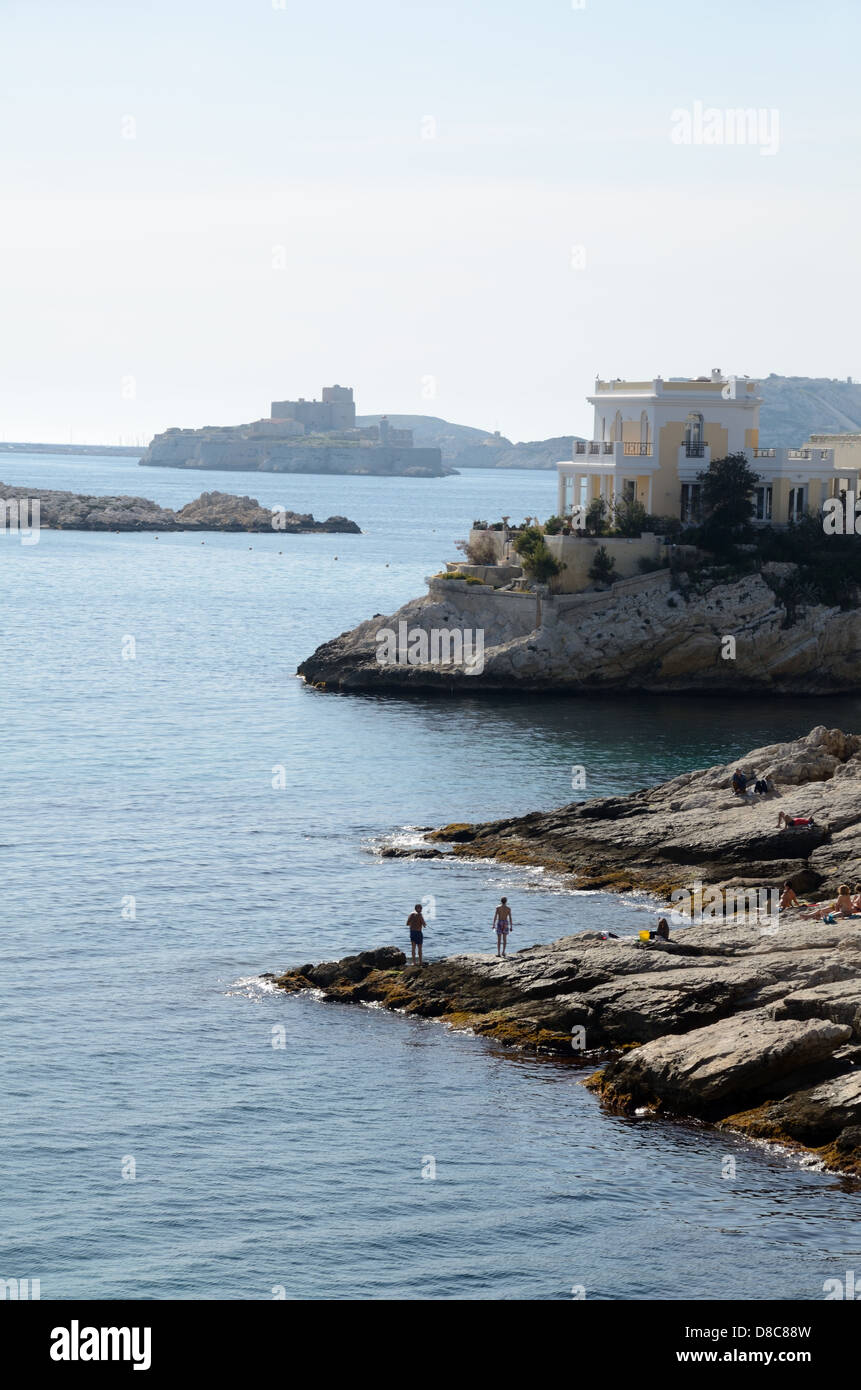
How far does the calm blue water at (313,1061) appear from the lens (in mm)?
25250

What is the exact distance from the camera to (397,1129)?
29938mm

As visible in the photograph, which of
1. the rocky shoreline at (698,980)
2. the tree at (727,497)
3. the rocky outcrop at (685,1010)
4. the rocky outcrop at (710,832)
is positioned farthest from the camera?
the tree at (727,497)

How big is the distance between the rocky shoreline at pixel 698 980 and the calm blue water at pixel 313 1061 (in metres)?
0.86

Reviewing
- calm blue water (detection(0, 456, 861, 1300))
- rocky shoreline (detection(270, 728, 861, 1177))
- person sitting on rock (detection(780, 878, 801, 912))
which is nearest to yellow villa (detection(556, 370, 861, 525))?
calm blue water (detection(0, 456, 861, 1300))

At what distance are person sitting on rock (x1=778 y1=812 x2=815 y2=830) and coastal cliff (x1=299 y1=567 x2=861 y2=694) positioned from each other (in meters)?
33.8

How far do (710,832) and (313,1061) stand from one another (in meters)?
17.9

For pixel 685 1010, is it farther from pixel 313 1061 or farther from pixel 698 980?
pixel 313 1061

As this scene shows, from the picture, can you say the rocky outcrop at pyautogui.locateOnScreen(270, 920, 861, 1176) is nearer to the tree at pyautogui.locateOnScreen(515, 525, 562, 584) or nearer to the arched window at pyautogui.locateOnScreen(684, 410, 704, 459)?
the tree at pyautogui.locateOnScreen(515, 525, 562, 584)

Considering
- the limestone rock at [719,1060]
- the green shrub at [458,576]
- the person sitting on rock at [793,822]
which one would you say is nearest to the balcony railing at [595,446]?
the green shrub at [458,576]

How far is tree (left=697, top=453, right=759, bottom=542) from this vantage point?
82312 millimetres

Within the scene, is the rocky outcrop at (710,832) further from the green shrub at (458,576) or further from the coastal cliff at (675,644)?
the green shrub at (458,576)

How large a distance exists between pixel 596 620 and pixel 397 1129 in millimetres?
→ 51856
